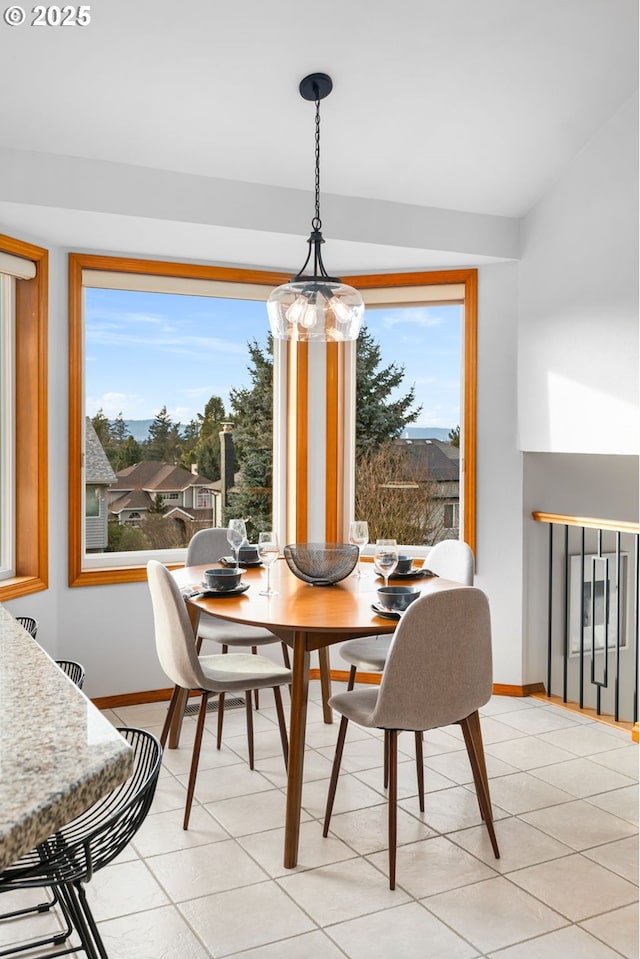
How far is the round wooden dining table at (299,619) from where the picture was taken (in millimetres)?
2613

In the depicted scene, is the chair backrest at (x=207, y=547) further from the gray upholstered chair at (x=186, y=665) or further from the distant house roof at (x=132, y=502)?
the gray upholstered chair at (x=186, y=665)

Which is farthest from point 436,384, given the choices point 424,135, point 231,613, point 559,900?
point 559,900

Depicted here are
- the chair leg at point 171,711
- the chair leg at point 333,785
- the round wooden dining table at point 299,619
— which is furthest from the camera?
the chair leg at point 171,711

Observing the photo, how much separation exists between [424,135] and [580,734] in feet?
9.41

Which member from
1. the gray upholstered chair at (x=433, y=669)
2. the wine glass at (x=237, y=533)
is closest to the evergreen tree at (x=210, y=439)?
the wine glass at (x=237, y=533)

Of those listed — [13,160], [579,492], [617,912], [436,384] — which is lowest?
[617,912]

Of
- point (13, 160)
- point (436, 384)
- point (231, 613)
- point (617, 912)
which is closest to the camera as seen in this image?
point (617, 912)

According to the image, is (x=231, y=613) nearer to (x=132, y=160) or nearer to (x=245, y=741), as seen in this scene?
(x=245, y=741)

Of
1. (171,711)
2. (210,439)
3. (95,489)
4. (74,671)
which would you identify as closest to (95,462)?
(95,489)

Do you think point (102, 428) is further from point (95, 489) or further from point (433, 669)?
point (433, 669)

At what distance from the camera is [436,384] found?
185 inches

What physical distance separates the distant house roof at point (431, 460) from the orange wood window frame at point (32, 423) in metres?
1.99

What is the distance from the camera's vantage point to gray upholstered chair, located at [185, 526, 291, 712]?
3.69m

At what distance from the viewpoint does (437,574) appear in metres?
3.69
